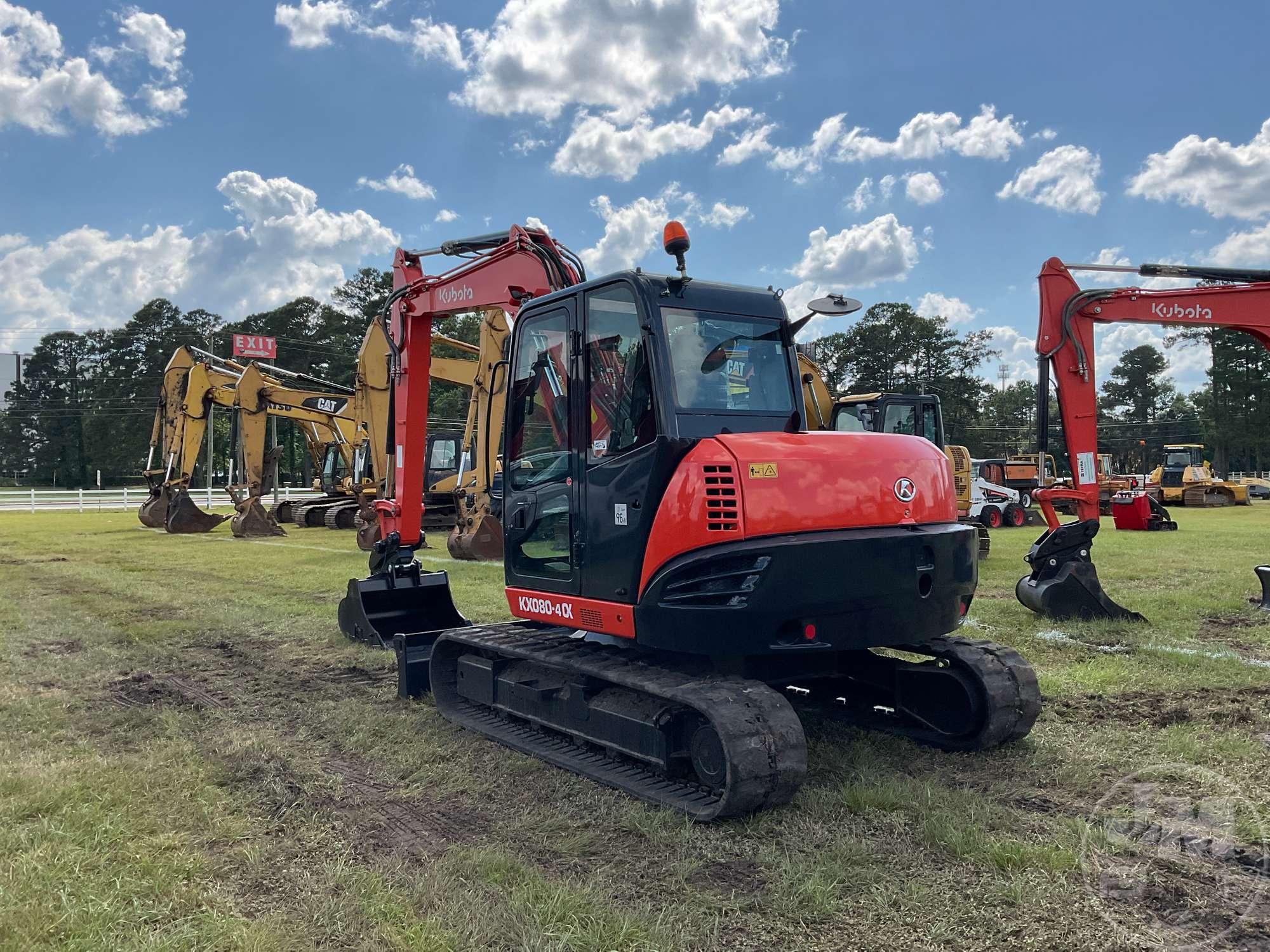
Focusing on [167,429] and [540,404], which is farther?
[167,429]

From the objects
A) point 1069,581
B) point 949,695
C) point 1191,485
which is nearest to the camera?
point 949,695

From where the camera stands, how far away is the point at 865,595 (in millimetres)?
4570

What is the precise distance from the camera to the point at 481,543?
1645 cm

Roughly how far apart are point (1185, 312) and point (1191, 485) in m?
29.4

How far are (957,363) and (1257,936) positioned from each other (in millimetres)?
72936

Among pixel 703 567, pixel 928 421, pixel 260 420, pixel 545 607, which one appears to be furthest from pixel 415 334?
pixel 260 420

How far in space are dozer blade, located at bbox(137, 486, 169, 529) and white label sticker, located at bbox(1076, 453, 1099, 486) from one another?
2249cm

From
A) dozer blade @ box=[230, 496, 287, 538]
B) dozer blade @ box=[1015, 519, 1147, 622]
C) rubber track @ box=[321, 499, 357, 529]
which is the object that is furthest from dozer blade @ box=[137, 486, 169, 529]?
dozer blade @ box=[1015, 519, 1147, 622]

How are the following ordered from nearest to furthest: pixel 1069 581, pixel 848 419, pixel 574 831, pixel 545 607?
pixel 574 831 < pixel 545 607 < pixel 1069 581 < pixel 848 419

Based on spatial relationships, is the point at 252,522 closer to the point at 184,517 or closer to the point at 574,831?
the point at 184,517

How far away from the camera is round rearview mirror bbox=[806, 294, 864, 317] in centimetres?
587

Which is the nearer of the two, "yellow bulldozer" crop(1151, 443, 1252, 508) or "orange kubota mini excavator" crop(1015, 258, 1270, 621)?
"orange kubota mini excavator" crop(1015, 258, 1270, 621)

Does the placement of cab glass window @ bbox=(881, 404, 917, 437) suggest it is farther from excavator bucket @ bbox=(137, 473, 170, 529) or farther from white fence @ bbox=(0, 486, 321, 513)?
white fence @ bbox=(0, 486, 321, 513)

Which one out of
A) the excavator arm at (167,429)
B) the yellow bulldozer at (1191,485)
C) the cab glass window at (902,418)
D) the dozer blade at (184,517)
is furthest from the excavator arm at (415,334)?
the yellow bulldozer at (1191,485)
